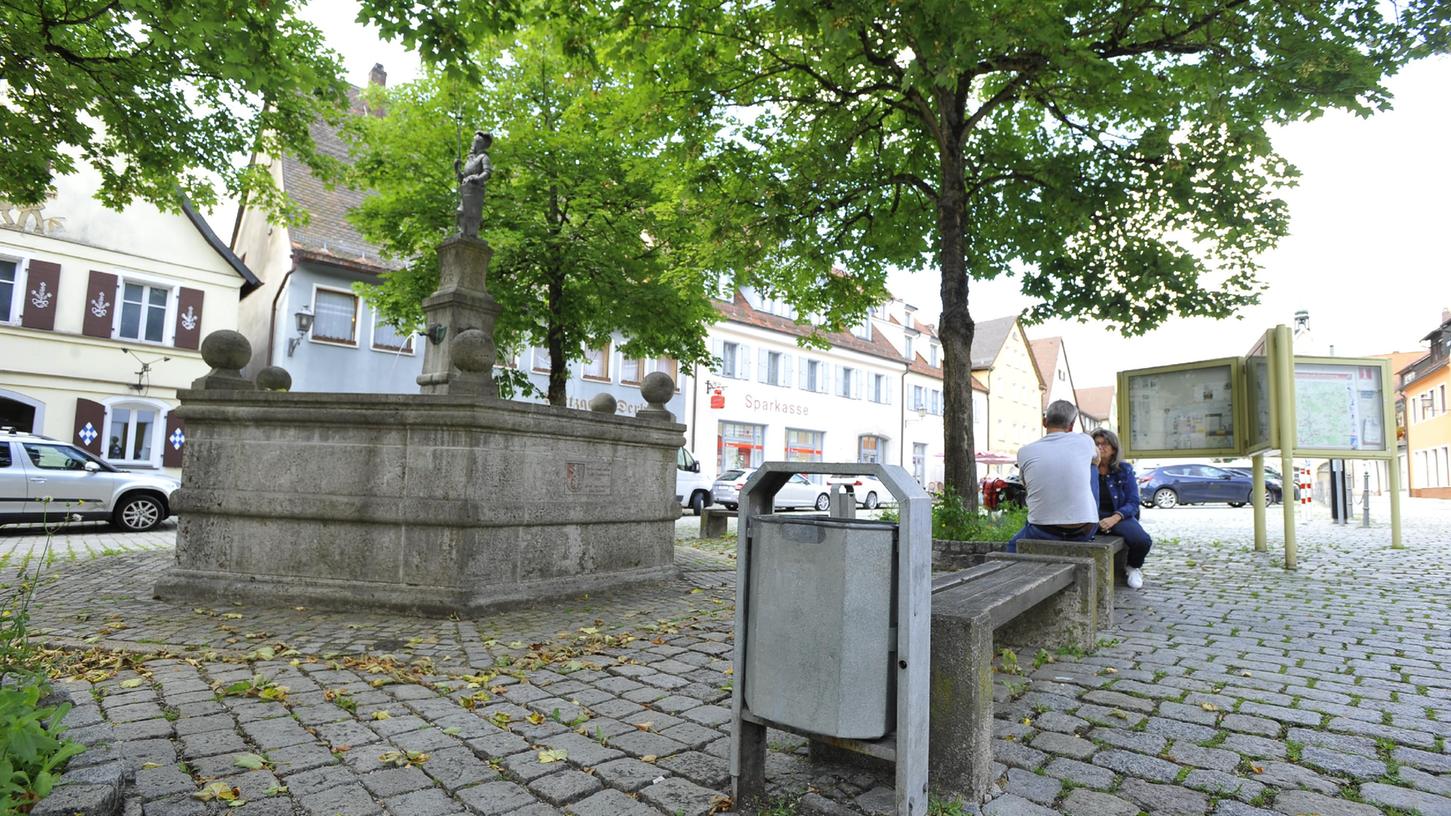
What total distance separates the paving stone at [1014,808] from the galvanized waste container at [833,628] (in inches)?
20.6

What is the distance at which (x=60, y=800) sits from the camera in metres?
1.91

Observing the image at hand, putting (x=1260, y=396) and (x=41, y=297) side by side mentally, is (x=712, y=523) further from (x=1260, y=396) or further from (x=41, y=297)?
(x=41, y=297)

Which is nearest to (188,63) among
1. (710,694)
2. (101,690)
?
(101,690)

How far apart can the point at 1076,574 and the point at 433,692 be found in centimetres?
357

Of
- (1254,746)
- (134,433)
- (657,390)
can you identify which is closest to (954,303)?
(657,390)

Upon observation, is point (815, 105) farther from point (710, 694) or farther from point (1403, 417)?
point (1403, 417)

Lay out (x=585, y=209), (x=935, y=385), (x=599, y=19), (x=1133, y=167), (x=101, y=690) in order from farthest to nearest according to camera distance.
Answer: (x=935, y=385) < (x=585, y=209) < (x=1133, y=167) < (x=599, y=19) < (x=101, y=690)

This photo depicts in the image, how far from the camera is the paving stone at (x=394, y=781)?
2691mm

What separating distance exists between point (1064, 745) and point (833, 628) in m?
1.44

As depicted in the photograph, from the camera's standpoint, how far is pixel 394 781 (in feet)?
9.09

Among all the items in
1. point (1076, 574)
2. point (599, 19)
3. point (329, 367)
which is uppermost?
point (599, 19)

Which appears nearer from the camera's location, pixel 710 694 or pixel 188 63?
pixel 710 694

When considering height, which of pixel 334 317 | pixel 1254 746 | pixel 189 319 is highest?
pixel 334 317

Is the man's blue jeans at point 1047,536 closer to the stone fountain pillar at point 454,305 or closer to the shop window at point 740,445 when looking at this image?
the stone fountain pillar at point 454,305
